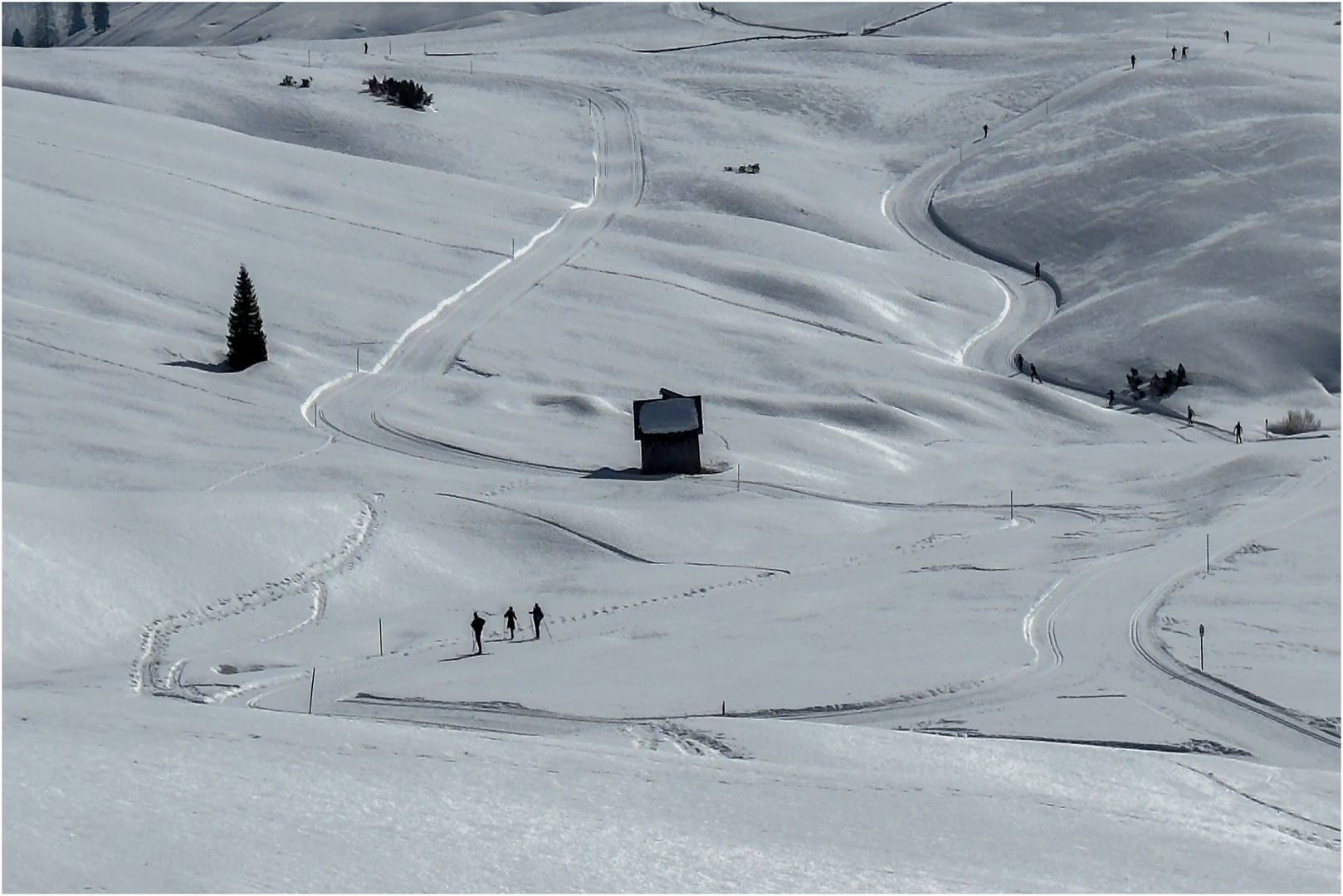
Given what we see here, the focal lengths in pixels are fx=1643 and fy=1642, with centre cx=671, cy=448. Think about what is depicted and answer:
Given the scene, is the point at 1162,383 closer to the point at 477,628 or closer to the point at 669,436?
the point at 669,436

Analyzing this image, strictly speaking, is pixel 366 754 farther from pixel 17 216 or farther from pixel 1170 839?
pixel 17 216

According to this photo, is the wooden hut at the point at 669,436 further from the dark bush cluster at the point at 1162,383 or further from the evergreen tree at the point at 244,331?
the dark bush cluster at the point at 1162,383

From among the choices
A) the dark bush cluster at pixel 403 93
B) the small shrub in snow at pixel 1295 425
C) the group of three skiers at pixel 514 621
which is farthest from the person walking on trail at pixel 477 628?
the dark bush cluster at pixel 403 93

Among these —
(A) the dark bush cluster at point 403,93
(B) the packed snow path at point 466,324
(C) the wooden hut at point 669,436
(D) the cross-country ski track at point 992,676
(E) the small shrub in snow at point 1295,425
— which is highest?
(A) the dark bush cluster at point 403,93

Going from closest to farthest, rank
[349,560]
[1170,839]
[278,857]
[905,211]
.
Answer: [278,857] → [1170,839] → [349,560] → [905,211]

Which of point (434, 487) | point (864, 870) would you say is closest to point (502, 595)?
point (434, 487)

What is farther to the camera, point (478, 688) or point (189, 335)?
point (189, 335)

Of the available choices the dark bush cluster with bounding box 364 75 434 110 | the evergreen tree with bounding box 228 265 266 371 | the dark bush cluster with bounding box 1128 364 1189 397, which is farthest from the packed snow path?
the dark bush cluster with bounding box 1128 364 1189 397
